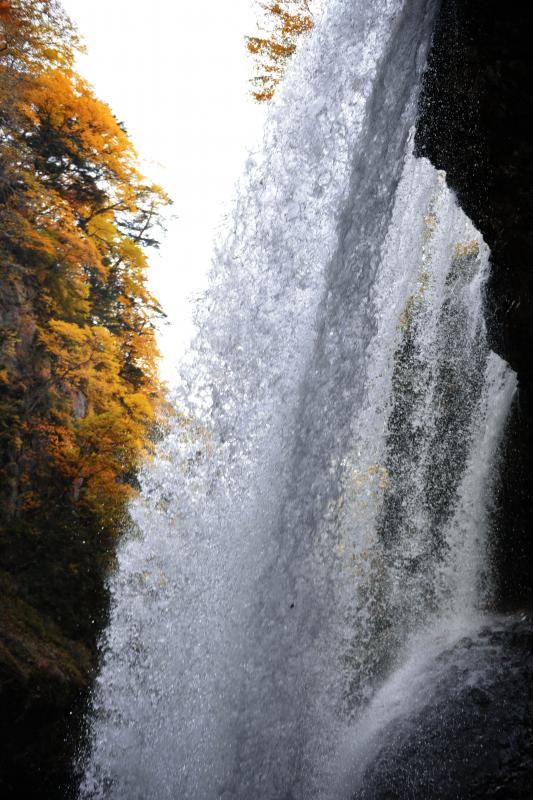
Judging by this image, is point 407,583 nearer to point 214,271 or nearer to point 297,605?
point 297,605

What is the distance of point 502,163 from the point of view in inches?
152

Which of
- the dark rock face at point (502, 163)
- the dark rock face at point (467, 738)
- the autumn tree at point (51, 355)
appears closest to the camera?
the dark rock face at point (467, 738)

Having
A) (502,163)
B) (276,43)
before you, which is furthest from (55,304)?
(502,163)

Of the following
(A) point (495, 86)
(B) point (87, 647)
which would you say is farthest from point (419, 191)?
(B) point (87, 647)

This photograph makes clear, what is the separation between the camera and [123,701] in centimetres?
403

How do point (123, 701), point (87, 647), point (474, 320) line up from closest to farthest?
point (123, 701) → point (474, 320) → point (87, 647)

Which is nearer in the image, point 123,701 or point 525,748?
point 525,748

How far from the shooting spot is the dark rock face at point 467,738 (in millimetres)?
2900

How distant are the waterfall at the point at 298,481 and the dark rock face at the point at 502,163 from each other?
241mm

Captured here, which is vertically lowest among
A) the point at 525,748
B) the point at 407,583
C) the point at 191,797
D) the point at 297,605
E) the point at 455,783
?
the point at 191,797

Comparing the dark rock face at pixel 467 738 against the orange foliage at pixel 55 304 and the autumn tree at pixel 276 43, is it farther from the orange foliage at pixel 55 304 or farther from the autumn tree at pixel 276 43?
the autumn tree at pixel 276 43

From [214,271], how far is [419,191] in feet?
6.17

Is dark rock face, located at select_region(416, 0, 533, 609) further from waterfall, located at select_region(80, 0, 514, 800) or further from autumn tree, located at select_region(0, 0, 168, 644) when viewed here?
autumn tree, located at select_region(0, 0, 168, 644)

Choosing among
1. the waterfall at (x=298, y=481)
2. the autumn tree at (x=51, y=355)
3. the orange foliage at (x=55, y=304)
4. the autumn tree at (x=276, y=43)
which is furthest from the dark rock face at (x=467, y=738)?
the autumn tree at (x=276, y=43)
